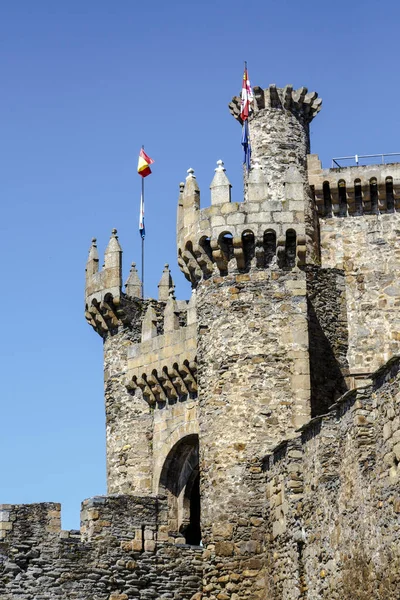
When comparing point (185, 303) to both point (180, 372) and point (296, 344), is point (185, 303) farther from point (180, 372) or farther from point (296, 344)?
point (296, 344)

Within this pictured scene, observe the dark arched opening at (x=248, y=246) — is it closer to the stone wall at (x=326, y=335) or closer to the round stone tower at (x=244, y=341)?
the round stone tower at (x=244, y=341)

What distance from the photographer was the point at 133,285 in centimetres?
4131

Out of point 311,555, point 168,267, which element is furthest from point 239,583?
point 168,267

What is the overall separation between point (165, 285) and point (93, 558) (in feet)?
37.4

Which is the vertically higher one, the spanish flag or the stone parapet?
the spanish flag

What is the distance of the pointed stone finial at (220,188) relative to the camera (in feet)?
109

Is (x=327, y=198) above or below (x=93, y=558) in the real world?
above

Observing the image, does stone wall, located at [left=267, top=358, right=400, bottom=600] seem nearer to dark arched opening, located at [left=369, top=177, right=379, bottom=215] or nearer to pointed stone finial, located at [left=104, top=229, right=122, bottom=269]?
dark arched opening, located at [left=369, top=177, right=379, bottom=215]

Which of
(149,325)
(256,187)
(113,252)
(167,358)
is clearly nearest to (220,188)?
(256,187)

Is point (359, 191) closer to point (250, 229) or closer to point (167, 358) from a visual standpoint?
point (250, 229)

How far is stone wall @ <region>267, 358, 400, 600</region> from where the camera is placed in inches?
982

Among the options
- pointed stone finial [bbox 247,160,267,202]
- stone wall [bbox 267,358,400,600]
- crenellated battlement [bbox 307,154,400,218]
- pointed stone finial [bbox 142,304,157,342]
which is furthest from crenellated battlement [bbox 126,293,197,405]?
stone wall [bbox 267,358,400,600]

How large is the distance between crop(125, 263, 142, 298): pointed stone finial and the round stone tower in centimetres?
706

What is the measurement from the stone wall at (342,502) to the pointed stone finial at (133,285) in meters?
11.2
